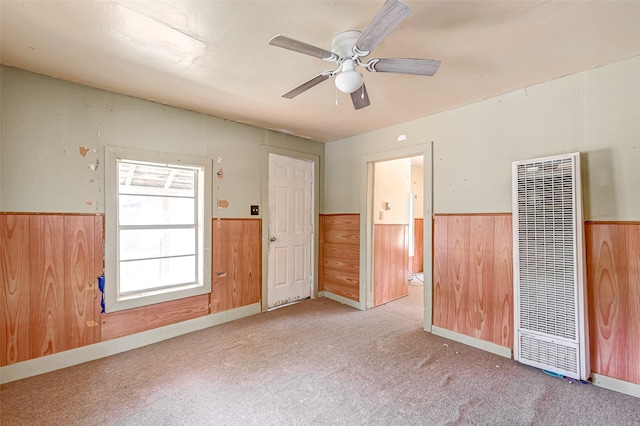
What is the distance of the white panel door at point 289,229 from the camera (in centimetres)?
380

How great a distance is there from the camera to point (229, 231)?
3.31m

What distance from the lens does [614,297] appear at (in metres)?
2.02

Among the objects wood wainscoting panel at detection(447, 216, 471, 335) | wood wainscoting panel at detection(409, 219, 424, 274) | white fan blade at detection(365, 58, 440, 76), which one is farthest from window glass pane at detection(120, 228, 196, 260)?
wood wainscoting panel at detection(409, 219, 424, 274)

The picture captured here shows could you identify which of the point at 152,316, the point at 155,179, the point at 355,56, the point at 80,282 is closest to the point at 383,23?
the point at 355,56

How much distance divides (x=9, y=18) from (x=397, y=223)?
13.8 feet

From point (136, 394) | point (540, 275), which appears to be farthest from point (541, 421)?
point (136, 394)

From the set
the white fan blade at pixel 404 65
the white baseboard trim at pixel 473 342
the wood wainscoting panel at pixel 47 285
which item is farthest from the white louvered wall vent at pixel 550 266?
the wood wainscoting panel at pixel 47 285

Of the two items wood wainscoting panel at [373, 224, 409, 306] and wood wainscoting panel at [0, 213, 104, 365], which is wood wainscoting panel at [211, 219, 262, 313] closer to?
wood wainscoting panel at [0, 213, 104, 365]

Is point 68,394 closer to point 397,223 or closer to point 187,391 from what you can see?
point 187,391

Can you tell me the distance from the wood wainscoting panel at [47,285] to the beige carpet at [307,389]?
26cm

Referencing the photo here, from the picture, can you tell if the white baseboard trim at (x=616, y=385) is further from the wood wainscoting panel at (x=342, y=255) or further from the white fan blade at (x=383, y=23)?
the white fan blade at (x=383, y=23)

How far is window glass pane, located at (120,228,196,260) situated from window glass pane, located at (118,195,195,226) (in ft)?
0.31

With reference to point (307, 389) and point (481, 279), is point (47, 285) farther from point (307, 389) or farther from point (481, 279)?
point (481, 279)

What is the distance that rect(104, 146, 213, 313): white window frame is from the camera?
8.24 ft
